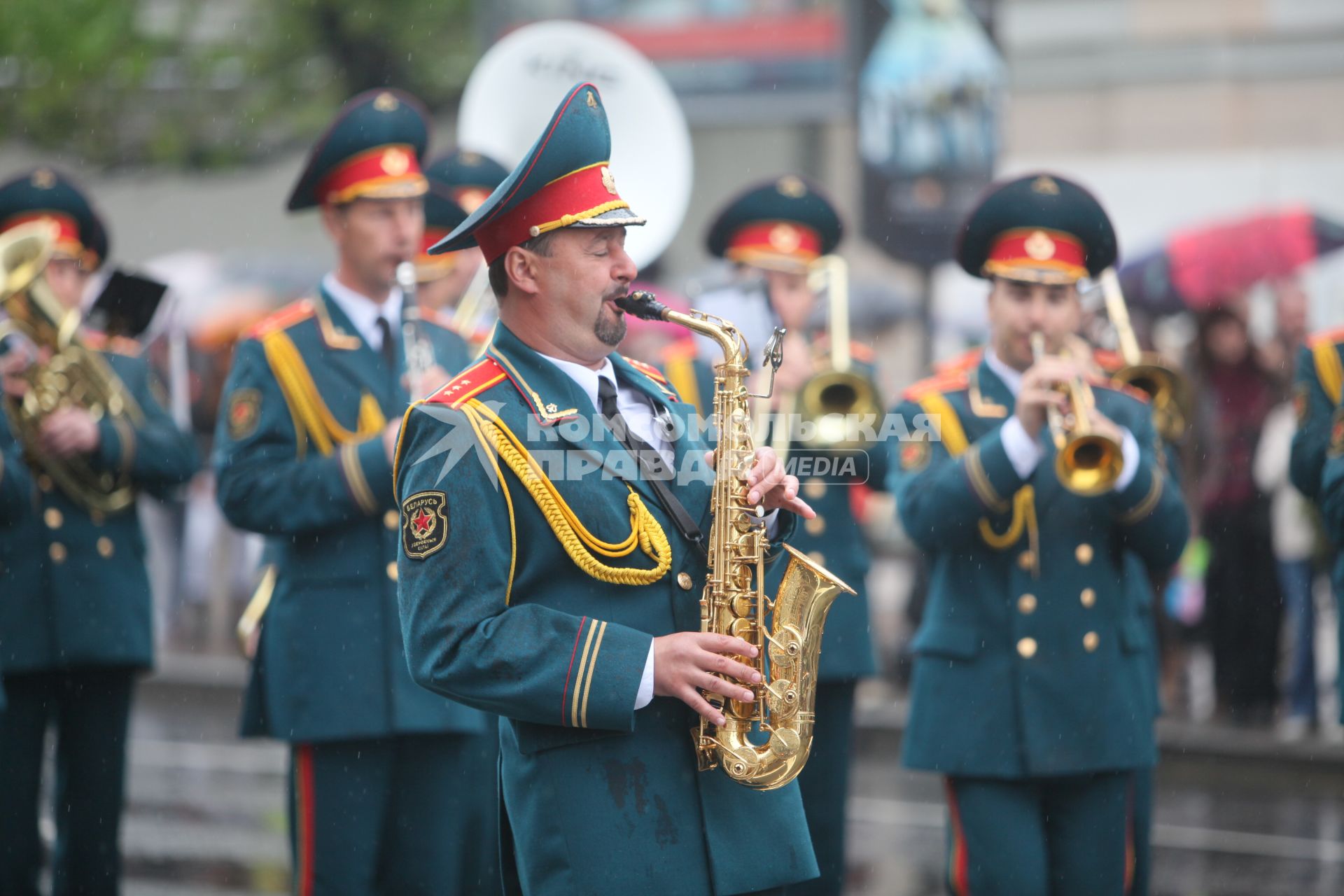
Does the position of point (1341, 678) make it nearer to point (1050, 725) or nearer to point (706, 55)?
point (1050, 725)

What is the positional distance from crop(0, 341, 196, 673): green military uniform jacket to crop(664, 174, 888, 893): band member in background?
1.93 meters

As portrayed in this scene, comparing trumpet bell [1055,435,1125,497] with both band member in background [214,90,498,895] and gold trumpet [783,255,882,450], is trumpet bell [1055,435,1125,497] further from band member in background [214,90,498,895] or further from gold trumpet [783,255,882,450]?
band member in background [214,90,498,895]

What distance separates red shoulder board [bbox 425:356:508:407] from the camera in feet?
12.2

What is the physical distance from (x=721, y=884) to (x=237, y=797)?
644cm

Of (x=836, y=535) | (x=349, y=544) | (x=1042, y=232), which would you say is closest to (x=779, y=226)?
(x=836, y=535)

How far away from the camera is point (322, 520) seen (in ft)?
17.4

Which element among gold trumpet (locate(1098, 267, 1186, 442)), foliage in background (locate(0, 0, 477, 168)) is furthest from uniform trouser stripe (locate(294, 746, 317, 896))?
foliage in background (locate(0, 0, 477, 168))

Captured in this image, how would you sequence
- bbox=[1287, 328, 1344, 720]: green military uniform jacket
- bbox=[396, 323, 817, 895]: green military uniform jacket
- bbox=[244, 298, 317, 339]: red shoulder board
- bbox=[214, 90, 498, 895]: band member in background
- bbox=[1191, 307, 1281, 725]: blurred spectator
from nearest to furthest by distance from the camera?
1. bbox=[396, 323, 817, 895]: green military uniform jacket
2. bbox=[214, 90, 498, 895]: band member in background
3. bbox=[244, 298, 317, 339]: red shoulder board
4. bbox=[1287, 328, 1344, 720]: green military uniform jacket
5. bbox=[1191, 307, 1281, 725]: blurred spectator

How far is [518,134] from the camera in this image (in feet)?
25.0

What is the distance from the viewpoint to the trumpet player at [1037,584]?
5086mm

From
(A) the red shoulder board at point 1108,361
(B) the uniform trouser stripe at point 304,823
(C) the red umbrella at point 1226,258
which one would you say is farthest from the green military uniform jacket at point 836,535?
(C) the red umbrella at point 1226,258

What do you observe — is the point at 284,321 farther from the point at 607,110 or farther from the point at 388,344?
the point at 607,110

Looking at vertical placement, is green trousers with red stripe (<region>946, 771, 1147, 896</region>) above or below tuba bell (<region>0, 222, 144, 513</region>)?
below

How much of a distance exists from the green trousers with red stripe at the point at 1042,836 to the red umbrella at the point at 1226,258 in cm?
609
